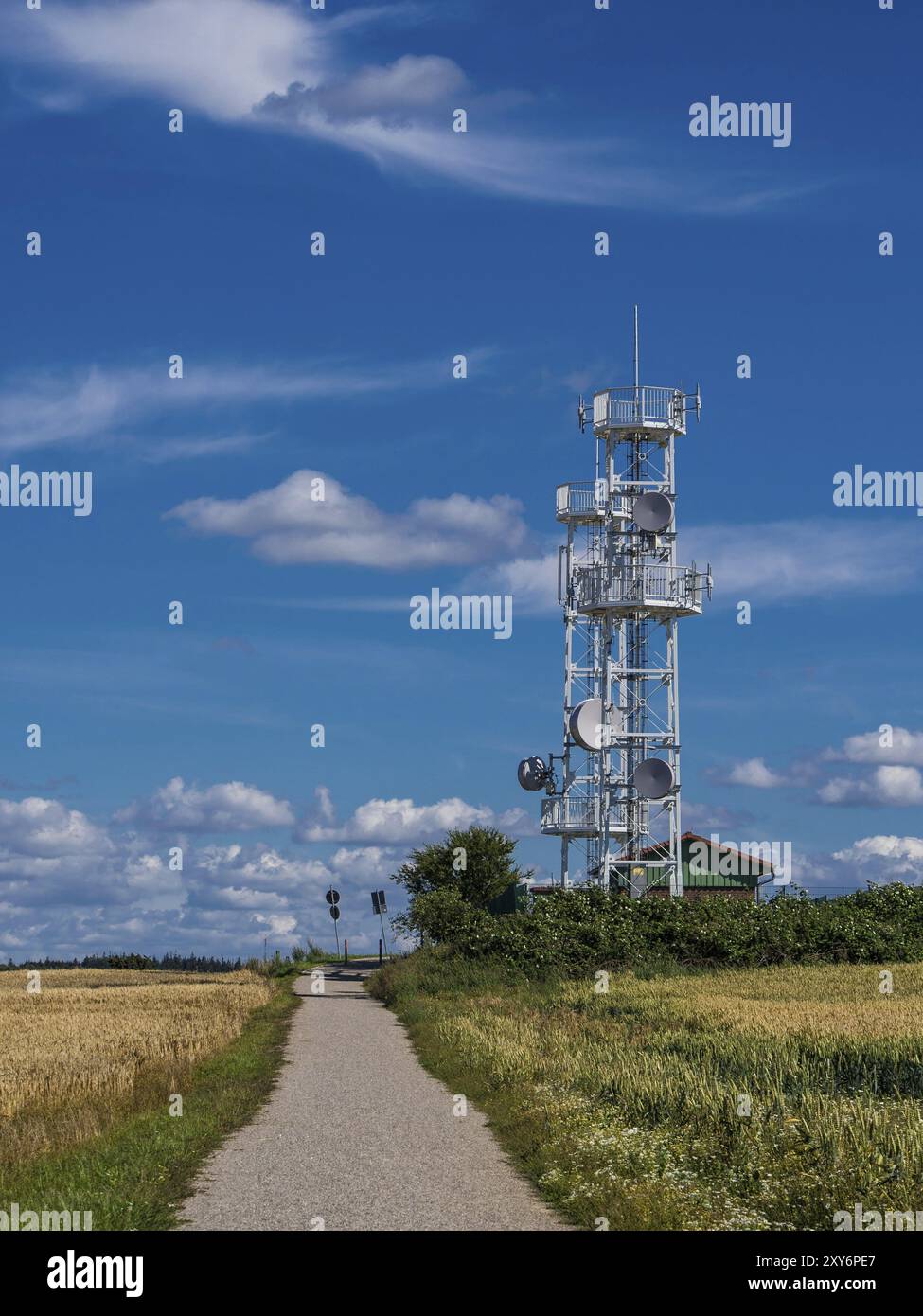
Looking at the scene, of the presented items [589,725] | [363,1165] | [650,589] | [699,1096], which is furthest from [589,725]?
[363,1165]

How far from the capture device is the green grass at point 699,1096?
1159 centimetres

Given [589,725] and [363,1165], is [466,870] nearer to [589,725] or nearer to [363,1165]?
[589,725]

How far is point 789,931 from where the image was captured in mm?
46719

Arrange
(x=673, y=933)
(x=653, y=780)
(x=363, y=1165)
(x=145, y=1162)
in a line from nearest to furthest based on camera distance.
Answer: (x=145, y=1162) → (x=363, y=1165) → (x=673, y=933) → (x=653, y=780)

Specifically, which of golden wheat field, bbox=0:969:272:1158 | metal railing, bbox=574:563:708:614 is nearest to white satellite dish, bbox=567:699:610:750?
metal railing, bbox=574:563:708:614

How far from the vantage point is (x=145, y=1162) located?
14242 millimetres

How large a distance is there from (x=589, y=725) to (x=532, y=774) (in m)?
7.37

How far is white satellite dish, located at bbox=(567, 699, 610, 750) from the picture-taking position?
174 feet

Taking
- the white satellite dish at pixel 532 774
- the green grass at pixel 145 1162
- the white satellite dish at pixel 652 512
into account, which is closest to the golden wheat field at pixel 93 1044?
the green grass at pixel 145 1162

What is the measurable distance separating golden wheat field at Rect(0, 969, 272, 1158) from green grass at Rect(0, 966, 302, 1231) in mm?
548

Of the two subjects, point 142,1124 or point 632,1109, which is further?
point 142,1124
